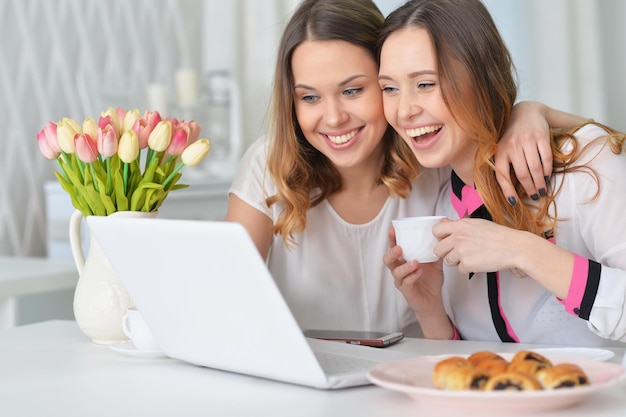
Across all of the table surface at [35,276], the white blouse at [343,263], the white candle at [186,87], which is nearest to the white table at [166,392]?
the white blouse at [343,263]

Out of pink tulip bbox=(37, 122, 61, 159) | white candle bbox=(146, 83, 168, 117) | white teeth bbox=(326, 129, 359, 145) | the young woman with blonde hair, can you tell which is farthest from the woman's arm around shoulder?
white candle bbox=(146, 83, 168, 117)

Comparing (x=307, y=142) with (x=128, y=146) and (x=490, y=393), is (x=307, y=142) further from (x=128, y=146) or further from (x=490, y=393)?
(x=490, y=393)

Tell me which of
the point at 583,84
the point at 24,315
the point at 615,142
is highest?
the point at 615,142

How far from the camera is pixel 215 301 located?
1.00m

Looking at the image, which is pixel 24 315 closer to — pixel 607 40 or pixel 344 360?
pixel 344 360

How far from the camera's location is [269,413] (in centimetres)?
91

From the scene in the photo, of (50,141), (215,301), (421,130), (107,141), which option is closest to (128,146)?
(107,141)

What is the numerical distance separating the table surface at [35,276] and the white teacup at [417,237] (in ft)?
3.84

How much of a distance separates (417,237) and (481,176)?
0.23 metres

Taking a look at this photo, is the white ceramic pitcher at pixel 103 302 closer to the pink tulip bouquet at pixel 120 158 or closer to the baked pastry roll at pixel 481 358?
the pink tulip bouquet at pixel 120 158

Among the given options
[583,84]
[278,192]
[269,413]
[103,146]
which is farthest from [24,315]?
[583,84]

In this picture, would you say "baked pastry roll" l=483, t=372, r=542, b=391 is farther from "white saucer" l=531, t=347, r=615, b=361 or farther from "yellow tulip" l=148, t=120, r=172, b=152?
"yellow tulip" l=148, t=120, r=172, b=152

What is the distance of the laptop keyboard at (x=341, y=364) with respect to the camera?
41.4 inches

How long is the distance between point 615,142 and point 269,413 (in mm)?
768
